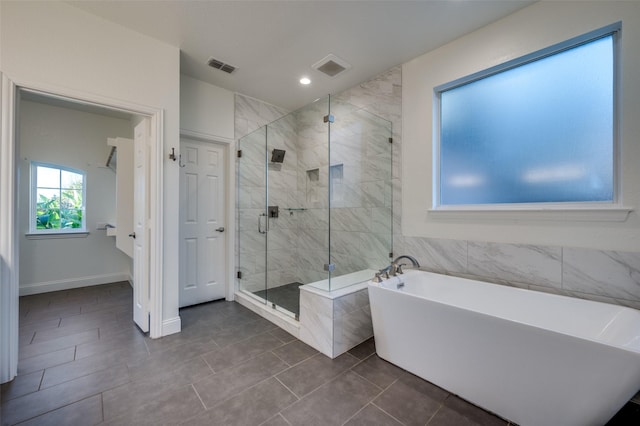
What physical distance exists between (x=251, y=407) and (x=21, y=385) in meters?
1.57

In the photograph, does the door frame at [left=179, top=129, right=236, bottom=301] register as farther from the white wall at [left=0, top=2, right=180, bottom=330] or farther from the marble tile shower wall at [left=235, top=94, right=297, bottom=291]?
the white wall at [left=0, top=2, right=180, bottom=330]

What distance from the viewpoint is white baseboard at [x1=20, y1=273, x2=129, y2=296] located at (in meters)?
3.49

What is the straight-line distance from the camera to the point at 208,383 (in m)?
1.73

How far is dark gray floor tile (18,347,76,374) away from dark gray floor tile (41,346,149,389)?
0.08 metres

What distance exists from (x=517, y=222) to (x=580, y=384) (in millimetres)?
1131

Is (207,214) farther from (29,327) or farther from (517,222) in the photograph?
(517,222)

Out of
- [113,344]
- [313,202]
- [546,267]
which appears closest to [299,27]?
[313,202]

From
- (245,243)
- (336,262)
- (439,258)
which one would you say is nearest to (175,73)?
(245,243)

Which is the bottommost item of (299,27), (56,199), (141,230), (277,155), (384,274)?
(384,274)

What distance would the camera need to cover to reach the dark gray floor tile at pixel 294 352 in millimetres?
2023

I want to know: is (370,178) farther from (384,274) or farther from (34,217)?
(34,217)

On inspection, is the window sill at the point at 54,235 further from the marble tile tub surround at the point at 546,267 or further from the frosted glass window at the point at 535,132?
the frosted glass window at the point at 535,132

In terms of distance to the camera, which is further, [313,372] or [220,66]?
[220,66]

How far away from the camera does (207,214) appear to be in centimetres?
327
